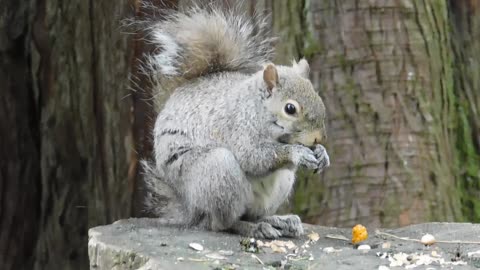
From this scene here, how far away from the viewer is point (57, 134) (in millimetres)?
5410

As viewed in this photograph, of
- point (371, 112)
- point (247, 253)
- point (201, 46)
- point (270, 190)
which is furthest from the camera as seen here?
point (371, 112)

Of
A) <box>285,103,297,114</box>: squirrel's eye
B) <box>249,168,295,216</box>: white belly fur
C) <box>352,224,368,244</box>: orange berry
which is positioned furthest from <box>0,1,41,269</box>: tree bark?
<box>352,224,368,244</box>: orange berry

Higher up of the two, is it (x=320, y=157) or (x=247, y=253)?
(x=320, y=157)

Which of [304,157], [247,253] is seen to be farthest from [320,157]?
[247,253]

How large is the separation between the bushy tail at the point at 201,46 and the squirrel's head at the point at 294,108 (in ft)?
1.38

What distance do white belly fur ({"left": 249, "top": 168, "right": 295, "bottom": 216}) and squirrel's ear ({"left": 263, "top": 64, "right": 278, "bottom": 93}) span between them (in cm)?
33

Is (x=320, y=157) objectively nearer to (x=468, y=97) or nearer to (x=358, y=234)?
(x=358, y=234)

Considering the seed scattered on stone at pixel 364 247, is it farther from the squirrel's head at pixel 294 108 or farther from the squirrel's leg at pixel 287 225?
the squirrel's head at pixel 294 108

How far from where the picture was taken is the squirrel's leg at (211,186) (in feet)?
11.6

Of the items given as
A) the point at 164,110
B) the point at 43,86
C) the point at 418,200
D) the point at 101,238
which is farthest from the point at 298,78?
the point at 43,86

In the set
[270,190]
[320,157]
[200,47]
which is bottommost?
[270,190]

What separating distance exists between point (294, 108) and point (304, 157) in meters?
0.18

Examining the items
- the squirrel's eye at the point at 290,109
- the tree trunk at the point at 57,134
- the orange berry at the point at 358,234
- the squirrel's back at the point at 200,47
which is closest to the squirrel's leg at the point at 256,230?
the orange berry at the point at 358,234

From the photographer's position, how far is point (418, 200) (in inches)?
185
